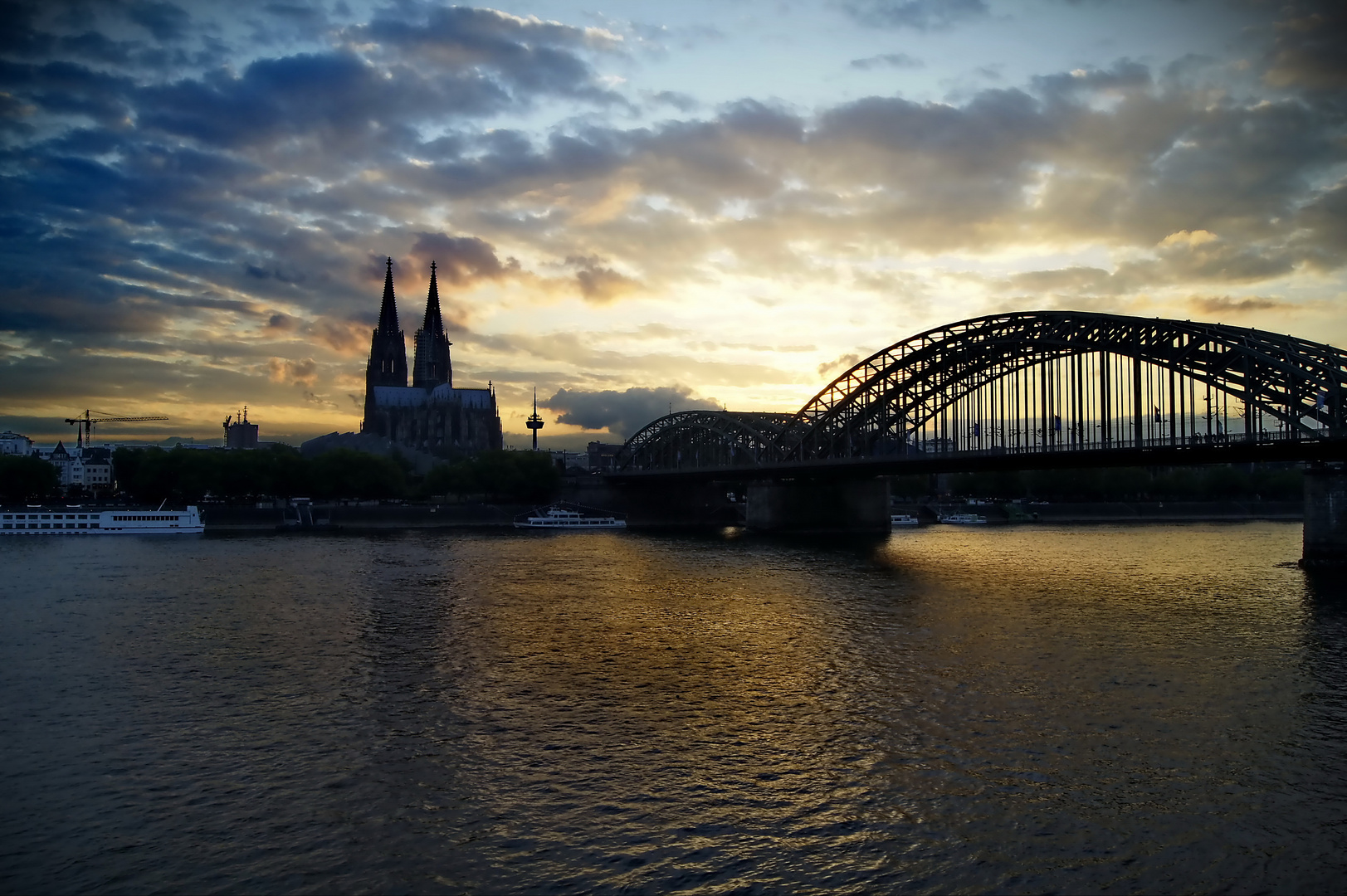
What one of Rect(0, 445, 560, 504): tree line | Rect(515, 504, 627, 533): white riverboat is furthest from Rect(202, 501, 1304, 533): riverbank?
Rect(0, 445, 560, 504): tree line

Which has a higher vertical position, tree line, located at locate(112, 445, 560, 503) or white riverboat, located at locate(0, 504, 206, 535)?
tree line, located at locate(112, 445, 560, 503)

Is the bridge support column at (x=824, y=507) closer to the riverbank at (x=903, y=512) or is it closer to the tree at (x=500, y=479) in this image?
the riverbank at (x=903, y=512)

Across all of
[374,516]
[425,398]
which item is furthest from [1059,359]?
[425,398]

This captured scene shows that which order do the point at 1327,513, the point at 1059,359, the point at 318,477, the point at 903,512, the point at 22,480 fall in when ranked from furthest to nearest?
the point at 903,512 → the point at 318,477 → the point at 22,480 → the point at 1059,359 → the point at 1327,513

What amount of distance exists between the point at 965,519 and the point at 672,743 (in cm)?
10312

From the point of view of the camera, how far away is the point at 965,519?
117188 millimetres

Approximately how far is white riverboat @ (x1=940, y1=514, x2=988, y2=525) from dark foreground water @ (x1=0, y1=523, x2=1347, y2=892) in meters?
72.9

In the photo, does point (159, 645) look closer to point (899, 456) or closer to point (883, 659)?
point (883, 659)

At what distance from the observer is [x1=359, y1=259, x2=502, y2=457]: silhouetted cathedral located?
179m

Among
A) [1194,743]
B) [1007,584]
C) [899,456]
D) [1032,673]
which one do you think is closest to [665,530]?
[899,456]

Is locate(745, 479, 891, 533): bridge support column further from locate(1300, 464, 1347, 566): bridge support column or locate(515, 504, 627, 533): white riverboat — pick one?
locate(1300, 464, 1347, 566): bridge support column

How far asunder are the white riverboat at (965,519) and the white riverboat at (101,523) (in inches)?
3246

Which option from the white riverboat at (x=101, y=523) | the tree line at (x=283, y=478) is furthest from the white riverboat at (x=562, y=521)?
the white riverboat at (x=101, y=523)

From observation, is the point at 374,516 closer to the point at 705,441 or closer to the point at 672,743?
the point at 705,441
